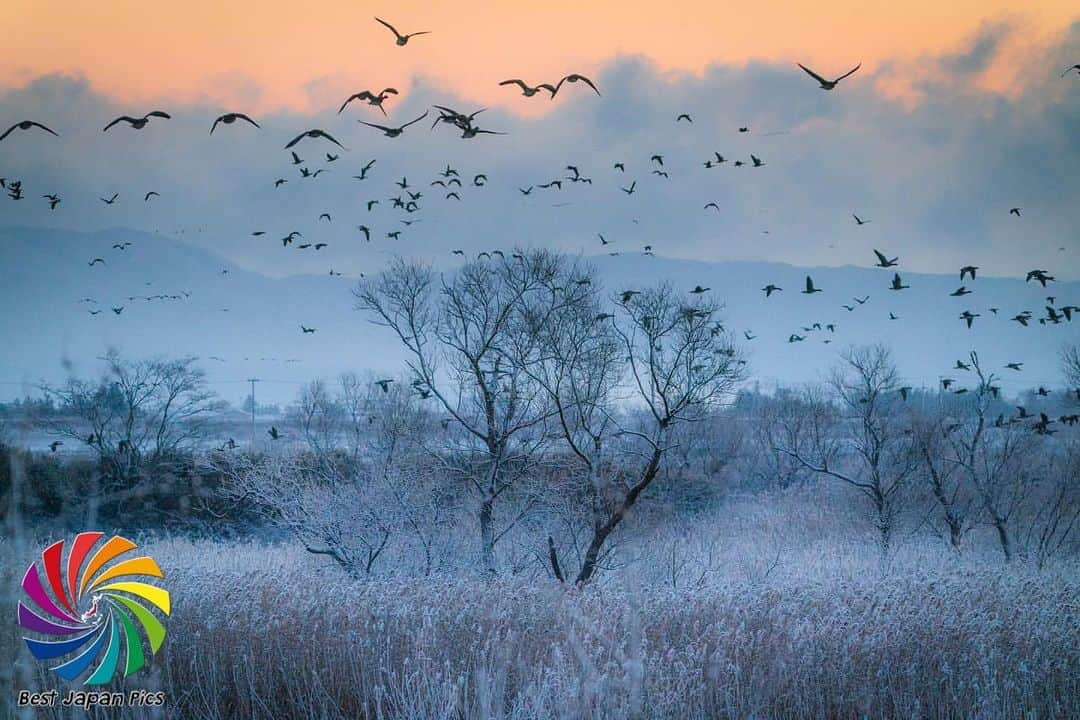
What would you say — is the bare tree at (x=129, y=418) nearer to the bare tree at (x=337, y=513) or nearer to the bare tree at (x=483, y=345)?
the bare tree at (x=337, y=513)

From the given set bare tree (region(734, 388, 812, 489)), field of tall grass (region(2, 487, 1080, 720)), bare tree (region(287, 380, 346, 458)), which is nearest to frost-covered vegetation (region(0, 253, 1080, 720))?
field of tall grass (region(2, 487, 1080, 720))

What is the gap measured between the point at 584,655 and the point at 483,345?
62.4 ft

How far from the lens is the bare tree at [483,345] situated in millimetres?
23719

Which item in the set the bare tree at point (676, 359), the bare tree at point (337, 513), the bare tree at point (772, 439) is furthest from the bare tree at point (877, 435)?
the bare tree at point (337, 513)

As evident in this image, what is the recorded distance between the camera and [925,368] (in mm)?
146000

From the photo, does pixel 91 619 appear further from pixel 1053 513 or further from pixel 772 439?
pixel 772 439

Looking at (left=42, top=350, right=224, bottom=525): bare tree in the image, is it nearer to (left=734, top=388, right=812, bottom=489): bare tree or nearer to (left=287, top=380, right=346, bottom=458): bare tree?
(left=287, top=380, right=346, bottom=458): bare tree

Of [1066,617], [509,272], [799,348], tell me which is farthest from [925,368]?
[1066,617]

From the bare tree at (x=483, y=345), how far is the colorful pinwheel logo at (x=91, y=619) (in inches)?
575

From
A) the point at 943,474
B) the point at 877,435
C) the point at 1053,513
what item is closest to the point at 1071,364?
the point at 943,474

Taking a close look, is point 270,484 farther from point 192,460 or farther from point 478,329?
point 192,460

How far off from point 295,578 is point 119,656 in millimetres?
3438

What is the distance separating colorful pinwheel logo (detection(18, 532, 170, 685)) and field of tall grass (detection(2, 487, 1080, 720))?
209 millimetres

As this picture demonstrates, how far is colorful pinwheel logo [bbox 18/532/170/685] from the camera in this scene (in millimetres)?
6785
